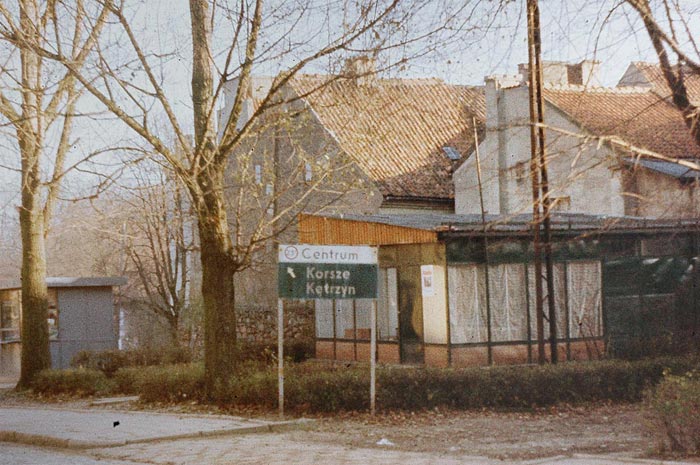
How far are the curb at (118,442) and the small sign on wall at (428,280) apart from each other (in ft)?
29.1

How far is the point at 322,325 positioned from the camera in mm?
29922

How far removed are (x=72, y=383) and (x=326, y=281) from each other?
376 inches

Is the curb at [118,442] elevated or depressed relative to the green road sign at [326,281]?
depressed

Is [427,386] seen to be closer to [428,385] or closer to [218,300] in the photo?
[428,385]

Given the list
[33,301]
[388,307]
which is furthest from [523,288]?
[33,301]

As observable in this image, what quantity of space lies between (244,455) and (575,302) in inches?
581

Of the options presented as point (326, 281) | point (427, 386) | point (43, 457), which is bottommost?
point (43, 457)

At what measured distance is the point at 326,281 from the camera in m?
17.2

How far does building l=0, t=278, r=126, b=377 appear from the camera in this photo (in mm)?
32125

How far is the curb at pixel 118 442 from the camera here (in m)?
13.6

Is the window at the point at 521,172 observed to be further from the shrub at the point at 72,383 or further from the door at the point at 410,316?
the shrub at the point at 72,383

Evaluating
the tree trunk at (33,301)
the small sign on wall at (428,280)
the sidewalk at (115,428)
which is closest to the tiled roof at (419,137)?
the small sign on wall at (428,280)

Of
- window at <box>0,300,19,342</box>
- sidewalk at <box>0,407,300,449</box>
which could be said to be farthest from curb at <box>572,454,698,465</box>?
window at <box>0,300,19,342</box>

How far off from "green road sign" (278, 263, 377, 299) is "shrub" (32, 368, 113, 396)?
840 cm
